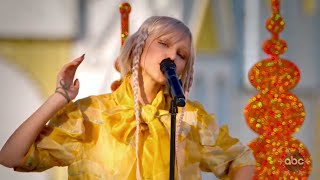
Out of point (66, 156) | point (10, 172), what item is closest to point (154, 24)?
point (66, 156)

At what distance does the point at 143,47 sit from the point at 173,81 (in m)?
0.32

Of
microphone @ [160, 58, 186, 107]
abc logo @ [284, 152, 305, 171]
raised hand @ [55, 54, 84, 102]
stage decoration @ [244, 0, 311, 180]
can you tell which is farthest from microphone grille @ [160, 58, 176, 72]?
abc logo @ [284, 152, 305, 171]

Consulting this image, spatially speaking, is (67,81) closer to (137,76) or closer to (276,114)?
(137,76)

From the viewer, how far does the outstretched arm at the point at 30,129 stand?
1.34 meters

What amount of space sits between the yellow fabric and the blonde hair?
0.11 ft

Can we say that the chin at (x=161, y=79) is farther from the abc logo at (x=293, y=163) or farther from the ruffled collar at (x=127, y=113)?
the abc logo at (x=293, y=163)

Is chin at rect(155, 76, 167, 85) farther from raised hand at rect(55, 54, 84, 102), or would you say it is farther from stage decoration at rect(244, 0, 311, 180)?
stage decoration at rect(244, 0, 311, 180)

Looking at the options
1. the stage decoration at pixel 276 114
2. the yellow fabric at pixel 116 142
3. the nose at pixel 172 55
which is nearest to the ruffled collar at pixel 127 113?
the yellow fabric at pixel 116 142

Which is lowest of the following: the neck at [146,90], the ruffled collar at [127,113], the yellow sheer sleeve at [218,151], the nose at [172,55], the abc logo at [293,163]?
the abc logo at [293,163]

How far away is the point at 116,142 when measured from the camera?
4.79ft

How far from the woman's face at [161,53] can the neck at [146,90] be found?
0.05 ft

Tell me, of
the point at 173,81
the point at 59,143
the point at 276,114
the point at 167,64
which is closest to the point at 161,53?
the point at 167,64

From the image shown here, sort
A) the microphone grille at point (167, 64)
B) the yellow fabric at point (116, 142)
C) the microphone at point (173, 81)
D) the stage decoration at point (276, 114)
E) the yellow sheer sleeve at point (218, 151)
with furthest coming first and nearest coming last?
the stage decoration at point (276, 114), the yellow sheer sleeve at point (218, 151), the yellow fabric at point (116, 142), the microphone grille at point (167, 64), the microphone at point (173, 81)

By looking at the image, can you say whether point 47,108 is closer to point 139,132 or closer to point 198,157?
point 139,132
